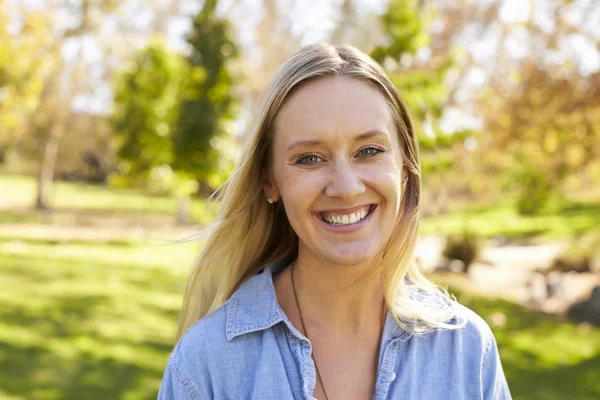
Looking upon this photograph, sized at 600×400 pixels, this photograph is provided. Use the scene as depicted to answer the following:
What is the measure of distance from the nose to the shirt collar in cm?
37

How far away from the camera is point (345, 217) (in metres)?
1.88

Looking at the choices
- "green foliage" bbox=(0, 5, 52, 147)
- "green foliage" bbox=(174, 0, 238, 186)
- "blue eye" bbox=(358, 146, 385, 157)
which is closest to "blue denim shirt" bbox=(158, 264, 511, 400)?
"blue eye" bbox=(358, 146, 385, 157)

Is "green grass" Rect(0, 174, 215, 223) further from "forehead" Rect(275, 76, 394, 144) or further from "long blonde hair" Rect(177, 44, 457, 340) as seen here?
"forehead" Rect(275, 76, 394, 144)

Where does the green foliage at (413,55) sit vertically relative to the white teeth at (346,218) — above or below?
above

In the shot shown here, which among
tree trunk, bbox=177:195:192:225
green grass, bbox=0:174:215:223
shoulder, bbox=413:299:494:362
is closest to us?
shoulder, bbox=413:299:494:362

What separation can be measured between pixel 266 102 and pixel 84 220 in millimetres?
23918

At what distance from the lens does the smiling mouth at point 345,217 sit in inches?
74.0

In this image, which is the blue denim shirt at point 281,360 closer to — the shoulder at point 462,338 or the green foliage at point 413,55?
the shoulder at point 462,338

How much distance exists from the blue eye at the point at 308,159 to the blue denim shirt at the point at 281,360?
1.33ft

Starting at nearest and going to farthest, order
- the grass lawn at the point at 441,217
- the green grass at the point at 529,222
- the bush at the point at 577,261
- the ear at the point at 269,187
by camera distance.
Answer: the ear at the point at 269,187
the bush at the point at 577,261
the green grass at the point at 529,222
the grass lawn at the point at 441,217

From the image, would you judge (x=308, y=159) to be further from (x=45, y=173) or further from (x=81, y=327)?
(x=45, y=173)

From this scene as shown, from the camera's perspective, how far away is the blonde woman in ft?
6.03

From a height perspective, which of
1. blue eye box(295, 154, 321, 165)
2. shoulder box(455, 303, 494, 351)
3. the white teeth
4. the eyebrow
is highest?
the eyebrow

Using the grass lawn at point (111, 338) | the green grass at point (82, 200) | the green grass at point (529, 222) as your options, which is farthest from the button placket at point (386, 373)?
the green grass at point (82, 200)
